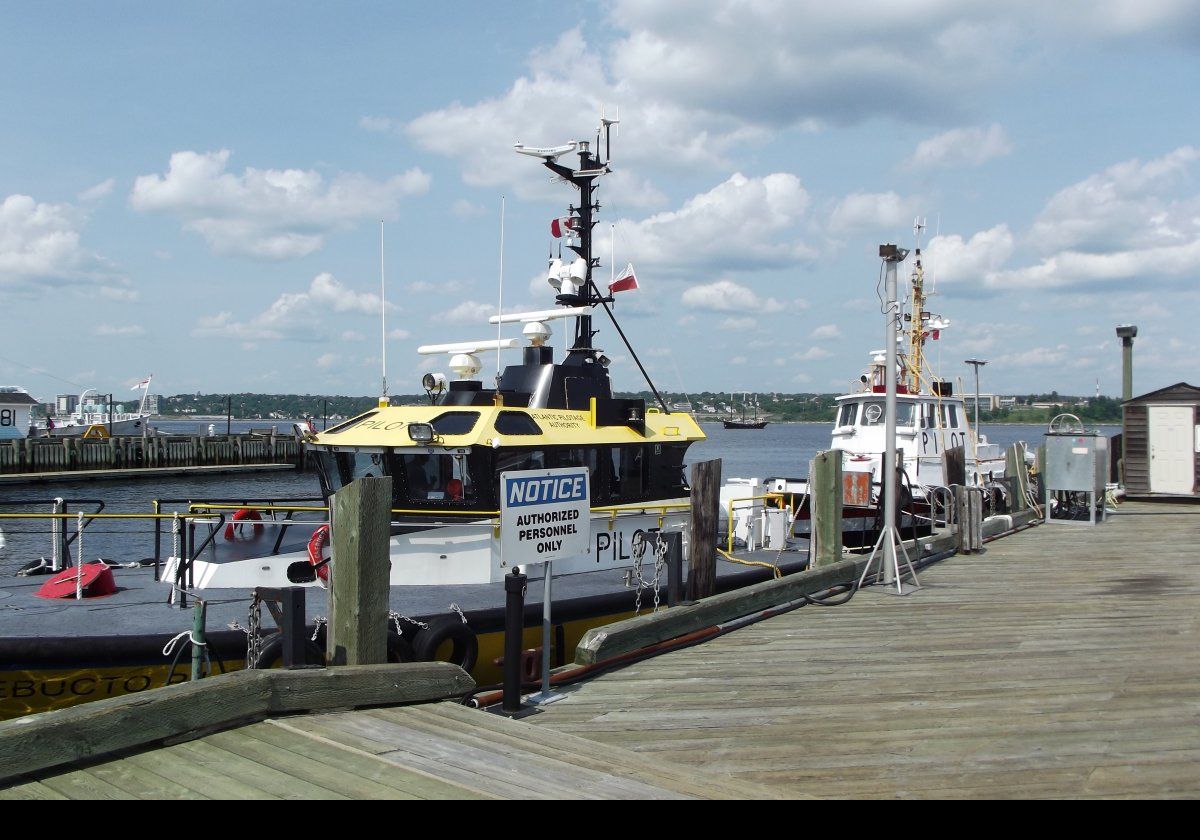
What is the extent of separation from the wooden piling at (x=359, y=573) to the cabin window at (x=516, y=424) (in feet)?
14.0

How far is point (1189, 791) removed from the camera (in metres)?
4.19

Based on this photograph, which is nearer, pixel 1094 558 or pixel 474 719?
pixel 474 719

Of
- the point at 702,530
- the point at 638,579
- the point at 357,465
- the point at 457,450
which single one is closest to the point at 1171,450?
the point at 638,579

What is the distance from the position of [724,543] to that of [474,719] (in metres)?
8.97

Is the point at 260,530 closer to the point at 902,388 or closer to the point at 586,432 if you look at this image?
the point at 586,432

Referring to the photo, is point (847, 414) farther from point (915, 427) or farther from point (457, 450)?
point (457, 450)

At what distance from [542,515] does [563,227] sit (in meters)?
7.47

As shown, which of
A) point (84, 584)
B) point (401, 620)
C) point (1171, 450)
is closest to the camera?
point (401, 620)

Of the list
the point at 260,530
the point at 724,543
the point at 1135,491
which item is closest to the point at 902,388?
the point at 1135,491

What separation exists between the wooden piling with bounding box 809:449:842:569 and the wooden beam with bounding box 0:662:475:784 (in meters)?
5.04

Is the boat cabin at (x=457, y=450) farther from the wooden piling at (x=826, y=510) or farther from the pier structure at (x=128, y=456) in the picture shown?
the pier structure at (x=128, y=456)

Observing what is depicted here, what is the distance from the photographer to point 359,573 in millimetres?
5461

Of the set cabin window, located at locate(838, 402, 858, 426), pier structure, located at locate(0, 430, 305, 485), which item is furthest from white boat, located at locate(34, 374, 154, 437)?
cabin window, located at locate(838, 402, 858, 426)

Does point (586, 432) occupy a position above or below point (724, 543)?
above
